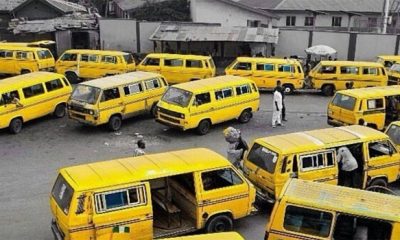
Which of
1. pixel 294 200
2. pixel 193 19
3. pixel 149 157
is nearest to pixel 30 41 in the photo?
pixel 193 19

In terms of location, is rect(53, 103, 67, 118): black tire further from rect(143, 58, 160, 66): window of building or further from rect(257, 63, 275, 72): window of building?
rect(257, 63, 275, 72): window of building

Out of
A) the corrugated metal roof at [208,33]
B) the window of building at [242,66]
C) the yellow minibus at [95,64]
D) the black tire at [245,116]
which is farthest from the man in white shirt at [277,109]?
the corrugated metal roof at [208,33]

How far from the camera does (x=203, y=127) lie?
18422 mm

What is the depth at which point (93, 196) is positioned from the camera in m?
9.59

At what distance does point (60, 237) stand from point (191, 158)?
10.1 ft

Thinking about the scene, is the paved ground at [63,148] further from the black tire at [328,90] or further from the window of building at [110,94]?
the black tire at [328,90]

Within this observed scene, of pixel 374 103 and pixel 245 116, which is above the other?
pixel 374 103

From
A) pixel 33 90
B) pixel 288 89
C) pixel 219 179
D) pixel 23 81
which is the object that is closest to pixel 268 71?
pixel 288 89

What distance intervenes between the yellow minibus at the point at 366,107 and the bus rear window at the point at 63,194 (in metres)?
11.0

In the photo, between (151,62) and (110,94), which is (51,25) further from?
(110,94)

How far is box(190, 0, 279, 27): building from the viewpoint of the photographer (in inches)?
1446

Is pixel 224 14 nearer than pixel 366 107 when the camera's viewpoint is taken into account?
No

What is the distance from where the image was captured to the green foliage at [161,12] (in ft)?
132

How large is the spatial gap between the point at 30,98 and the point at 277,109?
909 centimetres
